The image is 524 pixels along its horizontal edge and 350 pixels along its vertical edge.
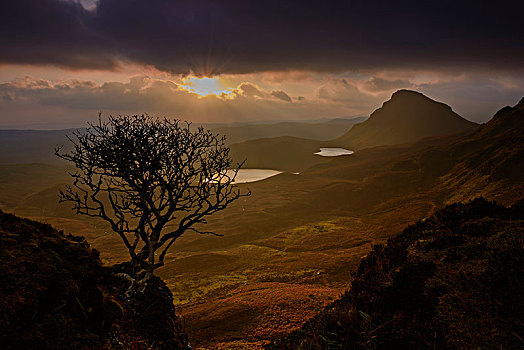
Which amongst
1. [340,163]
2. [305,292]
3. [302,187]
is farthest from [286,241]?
[340,163]

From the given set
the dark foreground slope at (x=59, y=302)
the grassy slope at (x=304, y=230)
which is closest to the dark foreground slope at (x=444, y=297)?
the dark foreground slope at (x=59, y=302)

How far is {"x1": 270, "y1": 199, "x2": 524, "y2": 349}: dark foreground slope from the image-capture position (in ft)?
21.2

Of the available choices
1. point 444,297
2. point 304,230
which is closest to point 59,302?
point 444,297

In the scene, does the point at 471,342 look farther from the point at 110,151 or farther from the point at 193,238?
the point at 193,238

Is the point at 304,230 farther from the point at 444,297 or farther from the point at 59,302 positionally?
the point at 59,302

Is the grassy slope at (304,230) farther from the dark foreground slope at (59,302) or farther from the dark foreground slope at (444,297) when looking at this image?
the dark foreground slope at (444,297)

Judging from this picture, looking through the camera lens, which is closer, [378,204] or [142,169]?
[142,169]

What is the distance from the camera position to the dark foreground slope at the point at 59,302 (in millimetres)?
5773

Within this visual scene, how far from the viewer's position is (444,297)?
24.9 feet

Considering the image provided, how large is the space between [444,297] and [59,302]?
9888 millimetres

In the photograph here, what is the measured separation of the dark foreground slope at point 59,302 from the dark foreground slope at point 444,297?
16.6 ft

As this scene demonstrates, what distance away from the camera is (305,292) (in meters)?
22.4

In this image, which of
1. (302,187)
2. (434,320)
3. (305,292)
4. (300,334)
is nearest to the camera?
(434,320)

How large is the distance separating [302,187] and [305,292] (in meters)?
114
